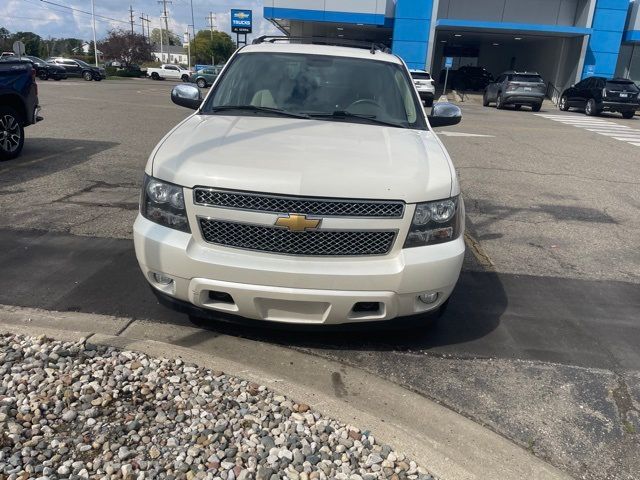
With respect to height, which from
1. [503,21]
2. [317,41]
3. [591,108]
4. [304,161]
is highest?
[503,21]

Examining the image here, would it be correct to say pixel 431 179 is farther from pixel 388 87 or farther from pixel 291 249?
pixel 388 87

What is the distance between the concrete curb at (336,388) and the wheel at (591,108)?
2522 cm

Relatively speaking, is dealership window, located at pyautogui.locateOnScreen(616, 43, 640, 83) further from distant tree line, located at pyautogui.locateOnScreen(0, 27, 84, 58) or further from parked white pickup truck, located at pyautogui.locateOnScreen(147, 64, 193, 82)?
distant tree line, located at pyautogui.locateOnScreen(0, 27, 84, 58)

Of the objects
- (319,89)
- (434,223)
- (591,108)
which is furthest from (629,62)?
(434,223)

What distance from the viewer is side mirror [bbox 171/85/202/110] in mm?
4941

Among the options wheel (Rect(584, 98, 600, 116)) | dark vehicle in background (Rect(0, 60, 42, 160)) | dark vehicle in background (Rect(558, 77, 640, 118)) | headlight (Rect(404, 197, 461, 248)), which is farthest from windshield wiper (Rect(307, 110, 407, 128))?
wheel (Rect(584, 98, 600, 116))

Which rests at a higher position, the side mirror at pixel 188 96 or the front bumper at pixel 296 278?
the side mirror at pixel 188 96

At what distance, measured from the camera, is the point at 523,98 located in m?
25.2

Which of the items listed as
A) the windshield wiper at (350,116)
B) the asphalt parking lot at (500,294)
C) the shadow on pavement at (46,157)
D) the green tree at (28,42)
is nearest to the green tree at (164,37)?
the green tree at (28,42)

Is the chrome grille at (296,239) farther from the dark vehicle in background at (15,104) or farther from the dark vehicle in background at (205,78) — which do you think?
the dark vehicle in background at (205,78)

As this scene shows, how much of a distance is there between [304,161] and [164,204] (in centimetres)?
88

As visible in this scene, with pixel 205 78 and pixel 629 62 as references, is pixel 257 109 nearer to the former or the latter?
pixel 629 62

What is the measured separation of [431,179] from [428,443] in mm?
1487

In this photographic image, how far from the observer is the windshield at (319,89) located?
4418mm
